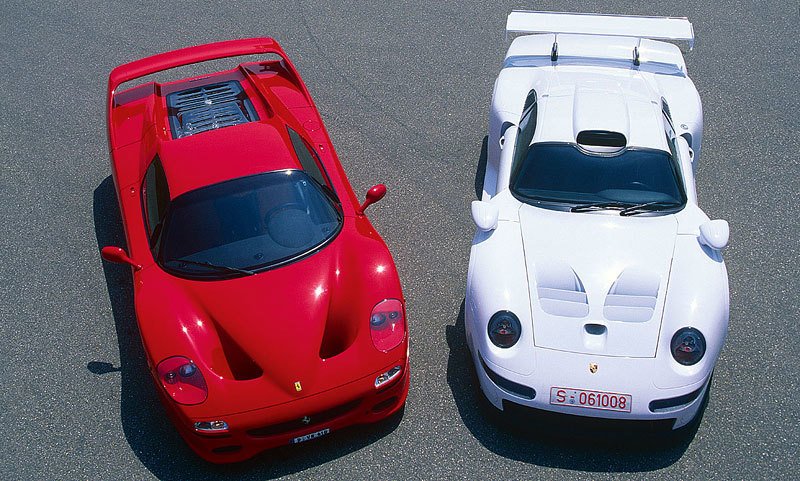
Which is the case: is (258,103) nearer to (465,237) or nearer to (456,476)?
(465,237)

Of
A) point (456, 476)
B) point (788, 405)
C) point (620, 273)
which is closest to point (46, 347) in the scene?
point (456, 476)

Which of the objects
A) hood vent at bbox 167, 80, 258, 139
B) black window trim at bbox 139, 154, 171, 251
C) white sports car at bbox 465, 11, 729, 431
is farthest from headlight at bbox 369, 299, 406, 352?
hood vent at bbox 167, 80, 258, 139

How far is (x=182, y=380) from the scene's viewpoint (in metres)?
4.37

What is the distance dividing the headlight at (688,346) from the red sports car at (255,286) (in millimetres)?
1523

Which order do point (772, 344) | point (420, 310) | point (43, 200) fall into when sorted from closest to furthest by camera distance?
point (772, 344) < point (420, 310) < point (43, 200)

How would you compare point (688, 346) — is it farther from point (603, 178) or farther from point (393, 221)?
point (393, 221)

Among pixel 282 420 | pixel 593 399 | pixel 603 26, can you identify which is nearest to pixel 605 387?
pixel 593 399

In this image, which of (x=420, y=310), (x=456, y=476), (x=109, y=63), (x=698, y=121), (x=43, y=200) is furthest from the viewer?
(x=109, y=63)

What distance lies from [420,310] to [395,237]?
83 centimetres

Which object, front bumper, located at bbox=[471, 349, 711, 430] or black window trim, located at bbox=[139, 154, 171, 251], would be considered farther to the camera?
black window trim, located at bbox=[139, 154, 171, 251]

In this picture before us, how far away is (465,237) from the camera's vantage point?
6.13 metres

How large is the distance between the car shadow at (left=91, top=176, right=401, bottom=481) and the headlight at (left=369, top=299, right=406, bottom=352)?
0.57 meters

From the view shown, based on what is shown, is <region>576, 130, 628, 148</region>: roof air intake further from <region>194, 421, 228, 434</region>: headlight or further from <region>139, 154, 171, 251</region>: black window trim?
<region>194, 421, 228, 434</region>: headlight

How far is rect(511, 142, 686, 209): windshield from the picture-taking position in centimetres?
506
